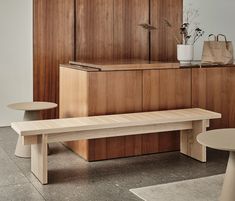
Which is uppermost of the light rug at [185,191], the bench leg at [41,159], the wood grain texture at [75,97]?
the wood grain texture at [75,97]

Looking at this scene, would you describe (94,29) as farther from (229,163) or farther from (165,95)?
(229,163)

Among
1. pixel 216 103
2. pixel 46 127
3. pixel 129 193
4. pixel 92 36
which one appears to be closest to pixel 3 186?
pixel 46 127

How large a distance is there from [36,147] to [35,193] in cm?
51

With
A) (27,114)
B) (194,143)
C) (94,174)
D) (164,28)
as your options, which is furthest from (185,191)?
(164,28)

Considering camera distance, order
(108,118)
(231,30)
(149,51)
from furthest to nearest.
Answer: (231,30), (149,51), (108,118)

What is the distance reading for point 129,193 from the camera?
131 inches

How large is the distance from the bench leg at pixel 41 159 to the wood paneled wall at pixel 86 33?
2.27 m

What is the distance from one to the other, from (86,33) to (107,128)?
2.57m

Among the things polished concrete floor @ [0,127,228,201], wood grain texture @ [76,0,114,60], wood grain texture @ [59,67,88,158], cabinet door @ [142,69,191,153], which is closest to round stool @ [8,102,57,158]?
polished concrete floor @ [0,127,228,201]

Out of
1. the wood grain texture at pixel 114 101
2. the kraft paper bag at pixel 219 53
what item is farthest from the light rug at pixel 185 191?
the kraft paper bag at pixel 219 53

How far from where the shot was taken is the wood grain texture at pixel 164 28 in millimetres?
6625

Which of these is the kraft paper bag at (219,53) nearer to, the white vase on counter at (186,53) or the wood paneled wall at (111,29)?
the white vase on counter at (186,53)

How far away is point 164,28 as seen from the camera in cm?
670

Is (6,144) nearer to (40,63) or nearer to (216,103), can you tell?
(40,63)
